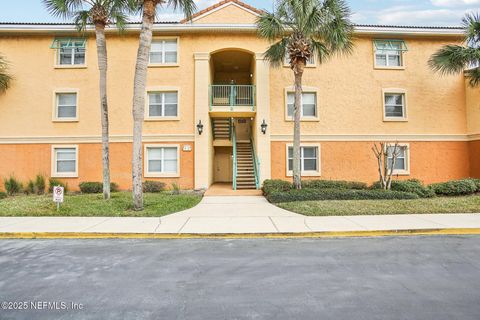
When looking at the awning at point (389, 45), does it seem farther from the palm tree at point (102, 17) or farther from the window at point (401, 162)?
the palm tree at point (102, 17)

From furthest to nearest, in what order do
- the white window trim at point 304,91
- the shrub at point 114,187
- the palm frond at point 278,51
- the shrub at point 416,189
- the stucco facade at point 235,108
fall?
the white window trim at point 304,91 → the stucco facade at point 235,108 → the shrub at point 114,187 → the palm frond at point 278,51 → the shrub at point 416,189

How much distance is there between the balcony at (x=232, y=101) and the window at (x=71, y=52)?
780cm

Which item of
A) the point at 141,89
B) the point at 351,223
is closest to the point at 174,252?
the point at 351,223

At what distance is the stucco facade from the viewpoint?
1609cm

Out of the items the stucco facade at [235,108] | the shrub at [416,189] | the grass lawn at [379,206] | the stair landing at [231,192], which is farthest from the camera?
the stucco facade at [235,108]

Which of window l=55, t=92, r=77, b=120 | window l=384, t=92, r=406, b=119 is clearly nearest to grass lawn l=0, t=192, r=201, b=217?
window l=55, t=92, r=77, b=120

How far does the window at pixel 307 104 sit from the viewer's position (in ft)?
55.0

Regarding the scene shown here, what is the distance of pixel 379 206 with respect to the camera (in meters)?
10.1

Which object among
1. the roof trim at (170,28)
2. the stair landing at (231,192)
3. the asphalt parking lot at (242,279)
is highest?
the roof trim at (170,28)

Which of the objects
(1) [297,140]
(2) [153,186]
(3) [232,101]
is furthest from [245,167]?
(2) [153,186]

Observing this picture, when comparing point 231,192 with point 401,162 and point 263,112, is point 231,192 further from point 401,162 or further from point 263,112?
point 401,162

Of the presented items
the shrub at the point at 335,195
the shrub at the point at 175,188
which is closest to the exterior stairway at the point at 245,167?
the shrub at the point at 175,188

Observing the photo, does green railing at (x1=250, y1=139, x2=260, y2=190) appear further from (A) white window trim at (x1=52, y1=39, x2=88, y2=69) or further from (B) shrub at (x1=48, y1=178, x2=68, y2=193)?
(A) white window trim at (x1=52, y1=39, x2=88, y2=69)

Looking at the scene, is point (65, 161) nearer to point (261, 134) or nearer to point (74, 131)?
point (74, 131)
